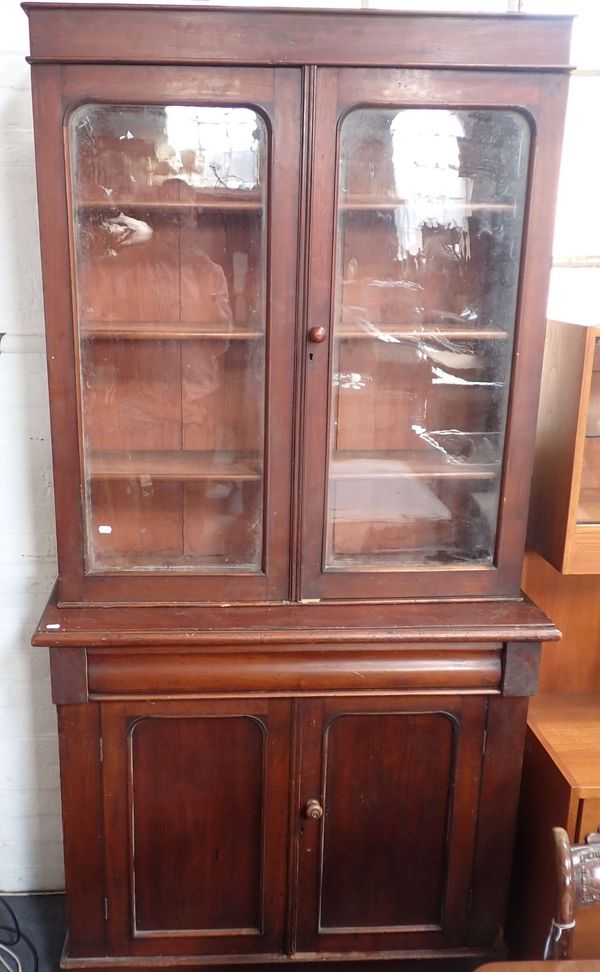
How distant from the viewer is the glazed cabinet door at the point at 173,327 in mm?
1385

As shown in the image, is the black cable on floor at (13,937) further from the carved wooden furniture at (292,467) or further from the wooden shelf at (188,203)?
the wooden shelf at (188,203)

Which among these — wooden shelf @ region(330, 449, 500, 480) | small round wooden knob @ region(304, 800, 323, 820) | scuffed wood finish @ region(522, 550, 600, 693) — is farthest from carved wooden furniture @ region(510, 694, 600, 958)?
wooden shelf @ region(330, 449, 500, 480)

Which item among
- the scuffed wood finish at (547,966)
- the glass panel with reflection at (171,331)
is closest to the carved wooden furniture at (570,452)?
the glass panel with reflection at (171,331)

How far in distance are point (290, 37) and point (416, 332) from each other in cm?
54

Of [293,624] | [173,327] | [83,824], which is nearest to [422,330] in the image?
[173,327]

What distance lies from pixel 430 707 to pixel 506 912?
555 millimetres

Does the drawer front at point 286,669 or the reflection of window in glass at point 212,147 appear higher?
the reflection of window in glass at point 212,147

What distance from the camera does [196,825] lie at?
1.63 m

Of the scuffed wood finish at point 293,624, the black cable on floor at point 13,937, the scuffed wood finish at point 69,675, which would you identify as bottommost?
the black cable on floor at point 13,937

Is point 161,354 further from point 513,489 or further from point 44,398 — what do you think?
point 513,489

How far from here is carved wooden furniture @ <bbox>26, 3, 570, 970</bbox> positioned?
1377mm

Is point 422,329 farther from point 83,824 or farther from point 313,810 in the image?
point 83,824

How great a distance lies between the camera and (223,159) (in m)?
1.45

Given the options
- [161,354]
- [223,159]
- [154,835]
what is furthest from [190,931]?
[223,159]
